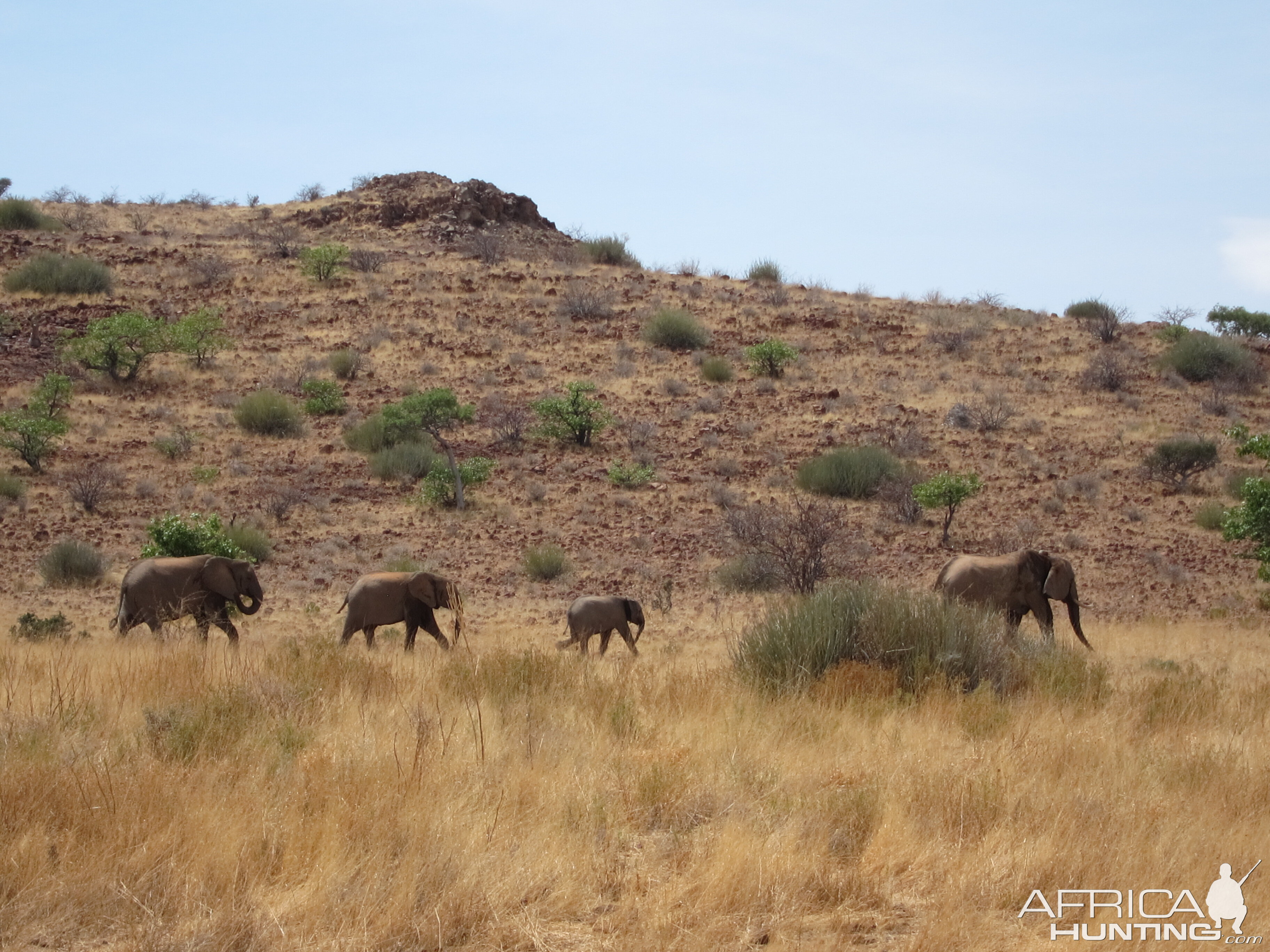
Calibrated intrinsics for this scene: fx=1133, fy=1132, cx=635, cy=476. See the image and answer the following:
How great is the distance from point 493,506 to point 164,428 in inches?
419

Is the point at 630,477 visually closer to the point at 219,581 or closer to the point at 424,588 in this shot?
the point at 424,588

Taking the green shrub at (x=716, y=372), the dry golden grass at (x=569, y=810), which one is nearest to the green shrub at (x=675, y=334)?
the green shrub at (x=716, y=372)

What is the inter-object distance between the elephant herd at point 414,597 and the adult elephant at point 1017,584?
0.01m

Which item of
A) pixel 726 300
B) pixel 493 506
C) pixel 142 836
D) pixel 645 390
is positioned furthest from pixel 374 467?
pixel 142 836

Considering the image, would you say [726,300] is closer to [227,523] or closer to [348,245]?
[348,245]

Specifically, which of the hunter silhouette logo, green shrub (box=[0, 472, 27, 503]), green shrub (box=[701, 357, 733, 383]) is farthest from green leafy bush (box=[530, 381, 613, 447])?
the hunter silhouette logo

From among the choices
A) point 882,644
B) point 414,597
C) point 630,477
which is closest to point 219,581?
point 414,597

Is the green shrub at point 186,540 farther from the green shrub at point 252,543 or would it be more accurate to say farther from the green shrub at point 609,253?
the green shrub at point 609,253

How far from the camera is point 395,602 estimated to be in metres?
13.8

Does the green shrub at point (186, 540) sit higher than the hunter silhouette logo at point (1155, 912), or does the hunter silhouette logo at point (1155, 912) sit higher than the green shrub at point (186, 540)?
the hunter silhouette logo at point (1155, 912)

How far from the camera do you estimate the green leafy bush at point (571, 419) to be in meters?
31.0

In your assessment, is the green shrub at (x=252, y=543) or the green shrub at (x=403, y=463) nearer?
the green shrub at (x=252, y=543)

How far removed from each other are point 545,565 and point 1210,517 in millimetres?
15394

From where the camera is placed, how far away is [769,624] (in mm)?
9961
